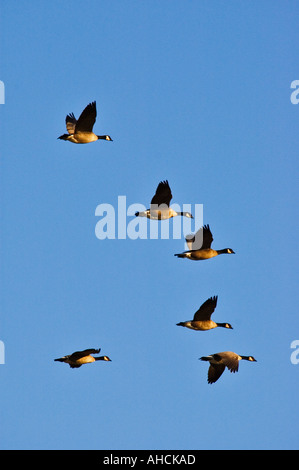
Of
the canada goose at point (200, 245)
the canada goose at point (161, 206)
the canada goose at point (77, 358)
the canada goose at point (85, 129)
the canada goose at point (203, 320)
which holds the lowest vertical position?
the canada goose at point (77, 358)

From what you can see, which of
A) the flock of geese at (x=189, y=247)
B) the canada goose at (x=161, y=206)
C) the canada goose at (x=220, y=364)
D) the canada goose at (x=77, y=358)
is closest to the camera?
the canada goose at (x=77, y=358)

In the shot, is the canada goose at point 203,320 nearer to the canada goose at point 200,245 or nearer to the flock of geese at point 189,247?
the flock of geese at point 189,247

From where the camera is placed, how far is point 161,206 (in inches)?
1074

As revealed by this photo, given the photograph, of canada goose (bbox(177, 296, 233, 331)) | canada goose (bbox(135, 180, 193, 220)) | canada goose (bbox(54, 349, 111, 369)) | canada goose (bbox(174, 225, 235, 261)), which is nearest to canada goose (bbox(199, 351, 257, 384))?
canada goose (bbox(177, 296, 233, 331))

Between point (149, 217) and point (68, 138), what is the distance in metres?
2.58

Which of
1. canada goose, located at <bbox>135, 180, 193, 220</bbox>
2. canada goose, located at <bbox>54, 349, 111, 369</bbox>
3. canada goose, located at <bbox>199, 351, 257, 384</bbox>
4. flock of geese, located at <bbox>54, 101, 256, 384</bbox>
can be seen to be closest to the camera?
canada goose, located at <bbox>54, 349, 111, 369</bbox>

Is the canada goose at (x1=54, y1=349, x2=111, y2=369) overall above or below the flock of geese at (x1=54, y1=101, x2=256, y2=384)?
below

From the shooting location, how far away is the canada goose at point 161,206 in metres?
26.7

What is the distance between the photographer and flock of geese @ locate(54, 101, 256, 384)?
89.1ft

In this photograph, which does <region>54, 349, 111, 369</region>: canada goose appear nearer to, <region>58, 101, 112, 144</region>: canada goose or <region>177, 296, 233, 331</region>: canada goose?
<region>177, 296, 233, 331</region>: canada goose

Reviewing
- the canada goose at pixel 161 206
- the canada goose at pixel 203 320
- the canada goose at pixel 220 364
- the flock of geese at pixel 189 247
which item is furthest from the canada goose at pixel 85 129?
the canada goose at pixel 220 364
